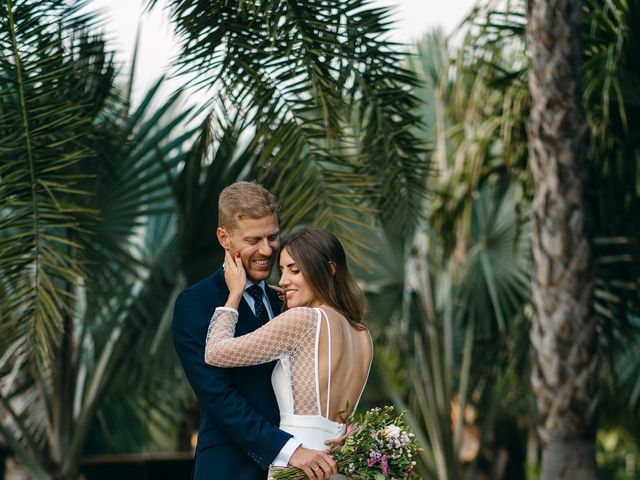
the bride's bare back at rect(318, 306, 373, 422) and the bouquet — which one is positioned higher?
the bride's bare back at rect(318, 306, 373, 422)

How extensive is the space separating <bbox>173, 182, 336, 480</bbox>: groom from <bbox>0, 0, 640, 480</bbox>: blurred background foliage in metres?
1.71

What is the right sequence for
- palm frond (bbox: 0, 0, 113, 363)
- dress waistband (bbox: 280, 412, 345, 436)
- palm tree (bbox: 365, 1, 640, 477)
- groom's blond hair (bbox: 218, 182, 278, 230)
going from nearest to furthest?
dress waistband (bbox: 280, 412, 345, 436), groom's blond hair (bbox: 218, 182, 278, 230), palm frond (bbox: 0, 0, 113, 363), palm tree (bbox: 365, 1, 640, 477)

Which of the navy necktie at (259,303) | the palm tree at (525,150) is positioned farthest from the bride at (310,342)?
the palm tree at (525,150)

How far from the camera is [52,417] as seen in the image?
749 centimetres

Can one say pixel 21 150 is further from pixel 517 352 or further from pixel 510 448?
pixel 510 448

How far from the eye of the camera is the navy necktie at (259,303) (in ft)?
11.6

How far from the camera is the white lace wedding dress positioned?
126 inches

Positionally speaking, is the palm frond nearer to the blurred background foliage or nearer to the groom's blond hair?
the blurred background foliage

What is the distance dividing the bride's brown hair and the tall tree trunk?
3237 mm

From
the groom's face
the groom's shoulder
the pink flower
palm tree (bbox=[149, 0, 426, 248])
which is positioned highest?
palm tree (bbox=[149, 0, 426, 248])

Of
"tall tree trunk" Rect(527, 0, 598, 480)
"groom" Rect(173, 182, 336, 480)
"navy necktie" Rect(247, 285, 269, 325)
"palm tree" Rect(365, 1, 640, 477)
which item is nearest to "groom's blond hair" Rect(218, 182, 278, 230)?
"groom" Rect(173, 182, 336, 480)

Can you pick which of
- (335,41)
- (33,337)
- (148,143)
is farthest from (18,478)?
(335,41)

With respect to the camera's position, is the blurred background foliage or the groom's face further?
the blurred background foliage

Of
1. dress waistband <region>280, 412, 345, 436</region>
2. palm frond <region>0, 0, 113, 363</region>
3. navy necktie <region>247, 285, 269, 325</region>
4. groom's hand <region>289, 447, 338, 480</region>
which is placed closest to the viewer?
groom's hand <region>289, 447, 338, 480</region>
